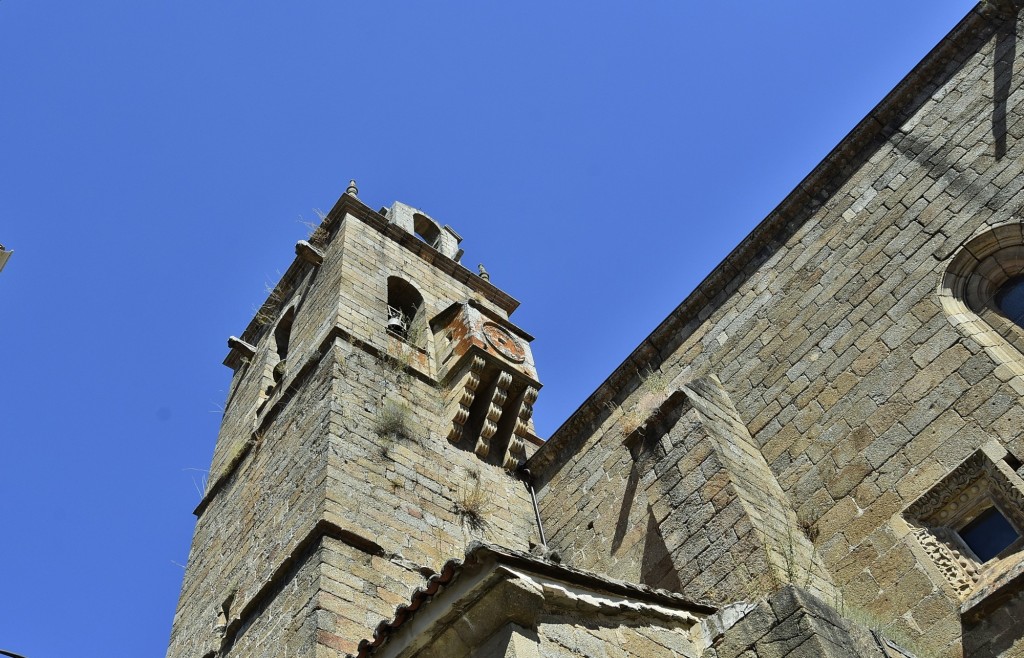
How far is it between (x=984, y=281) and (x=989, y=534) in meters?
2.02

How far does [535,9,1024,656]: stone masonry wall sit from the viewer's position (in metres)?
6.04

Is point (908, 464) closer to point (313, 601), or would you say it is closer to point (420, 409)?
point (313, 601)

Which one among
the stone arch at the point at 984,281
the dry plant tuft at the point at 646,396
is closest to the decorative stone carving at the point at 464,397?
the dry plant tuft at the point at 646,396

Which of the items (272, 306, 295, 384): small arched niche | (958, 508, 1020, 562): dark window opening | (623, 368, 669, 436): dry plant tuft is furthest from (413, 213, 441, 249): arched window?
(958, 508, 1020, 562): dark window opening


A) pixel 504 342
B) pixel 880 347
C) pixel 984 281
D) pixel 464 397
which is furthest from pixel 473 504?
pixel 984 281

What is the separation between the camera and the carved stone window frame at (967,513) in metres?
5.55

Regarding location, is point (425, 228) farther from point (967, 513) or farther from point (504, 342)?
point (967, 513)

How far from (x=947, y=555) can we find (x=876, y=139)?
4149 mm

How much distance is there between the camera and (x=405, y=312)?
1217 cm

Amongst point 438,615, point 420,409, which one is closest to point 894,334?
point 438,615

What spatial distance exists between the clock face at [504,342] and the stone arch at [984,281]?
5.38 m

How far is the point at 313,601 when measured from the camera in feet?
22.3

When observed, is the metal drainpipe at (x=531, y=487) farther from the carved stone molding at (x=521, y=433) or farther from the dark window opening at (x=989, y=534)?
the dark window opening at (x=989, y=534)

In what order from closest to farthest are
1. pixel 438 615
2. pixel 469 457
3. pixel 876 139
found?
pixel 438 615 < pixel 876 139 < pixel 469 457
